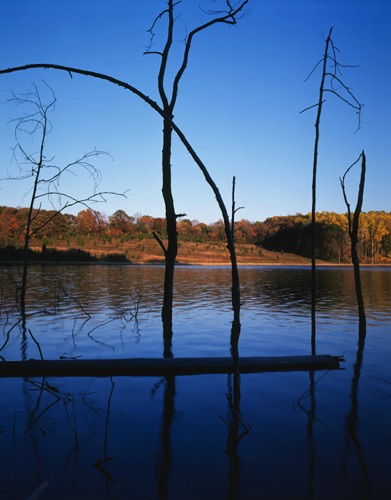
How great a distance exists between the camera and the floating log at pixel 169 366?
820 cm

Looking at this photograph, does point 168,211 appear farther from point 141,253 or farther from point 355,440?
point 141,253

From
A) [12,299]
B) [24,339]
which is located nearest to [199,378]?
[24,339]

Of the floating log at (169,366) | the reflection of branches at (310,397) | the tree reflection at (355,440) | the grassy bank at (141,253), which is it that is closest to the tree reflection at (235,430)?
the reflection of branches at (310,397)

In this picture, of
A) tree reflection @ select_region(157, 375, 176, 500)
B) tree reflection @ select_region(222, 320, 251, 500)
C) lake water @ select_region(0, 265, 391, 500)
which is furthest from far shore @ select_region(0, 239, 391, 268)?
tree reflection @ select_region(222, 320, 251, 500)

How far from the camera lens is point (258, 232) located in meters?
111

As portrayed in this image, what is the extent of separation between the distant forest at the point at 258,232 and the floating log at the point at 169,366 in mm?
65809

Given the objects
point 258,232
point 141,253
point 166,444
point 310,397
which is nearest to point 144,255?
point 141,253

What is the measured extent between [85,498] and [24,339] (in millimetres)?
8640

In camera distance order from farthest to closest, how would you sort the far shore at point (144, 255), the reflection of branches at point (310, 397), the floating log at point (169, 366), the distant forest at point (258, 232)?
the distant forest at point (258, 232) → the far shore at point (144, 255) → the floating log at point (169, 366) → the reflection of branches at point (310, 397)

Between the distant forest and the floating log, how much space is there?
6581 centimetres

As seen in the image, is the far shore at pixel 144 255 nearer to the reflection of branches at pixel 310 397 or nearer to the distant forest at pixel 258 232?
the distant forest at pixel 258 232

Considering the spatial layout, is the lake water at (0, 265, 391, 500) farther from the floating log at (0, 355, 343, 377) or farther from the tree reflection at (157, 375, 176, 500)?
the floating log at (0, 355, 343, 377)

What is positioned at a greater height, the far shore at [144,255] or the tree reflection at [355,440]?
the far shore at [144,255]

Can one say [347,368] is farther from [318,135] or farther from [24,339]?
[24,339]
